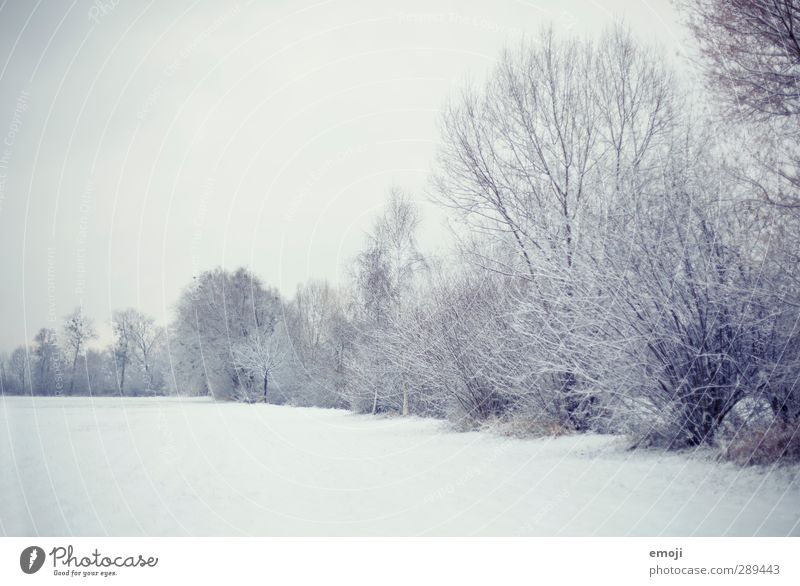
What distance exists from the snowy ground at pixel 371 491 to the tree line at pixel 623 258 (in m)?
0.79

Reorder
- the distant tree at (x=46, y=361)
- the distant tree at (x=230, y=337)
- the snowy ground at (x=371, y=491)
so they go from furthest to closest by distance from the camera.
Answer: the distant tree at (x=230, y=337) < the distant tree at (x=46, y=361) < the snowy ground at (x=371, y=491)

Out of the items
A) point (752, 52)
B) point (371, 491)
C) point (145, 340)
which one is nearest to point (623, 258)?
point (752, 52)

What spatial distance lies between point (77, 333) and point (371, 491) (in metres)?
4.08

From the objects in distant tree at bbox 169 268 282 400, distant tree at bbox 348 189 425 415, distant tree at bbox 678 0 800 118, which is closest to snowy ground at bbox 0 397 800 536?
distant tree at bbox 678 0 800 118

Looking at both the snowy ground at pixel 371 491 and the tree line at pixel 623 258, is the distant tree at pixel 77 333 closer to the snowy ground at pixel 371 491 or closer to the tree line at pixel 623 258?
the tree line at pixel 623 258

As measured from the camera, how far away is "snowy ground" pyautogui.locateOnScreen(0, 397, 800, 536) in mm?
3969

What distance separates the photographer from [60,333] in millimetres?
5340

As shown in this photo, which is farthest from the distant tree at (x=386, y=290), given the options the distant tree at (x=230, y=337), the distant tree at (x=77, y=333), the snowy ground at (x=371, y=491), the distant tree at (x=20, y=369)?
the distant tree at (x=230, y=337)

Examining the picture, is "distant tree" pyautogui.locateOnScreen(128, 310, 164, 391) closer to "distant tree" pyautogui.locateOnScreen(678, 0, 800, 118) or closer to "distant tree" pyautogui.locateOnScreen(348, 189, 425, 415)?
"distant tree" pyautogui.locateOnScreen(348, 189, 425, 415)

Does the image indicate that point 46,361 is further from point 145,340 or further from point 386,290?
point 386,290

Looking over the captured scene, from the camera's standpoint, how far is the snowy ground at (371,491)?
13.0ft

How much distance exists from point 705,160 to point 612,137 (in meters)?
3.67

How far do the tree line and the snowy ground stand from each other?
0.79 meters
